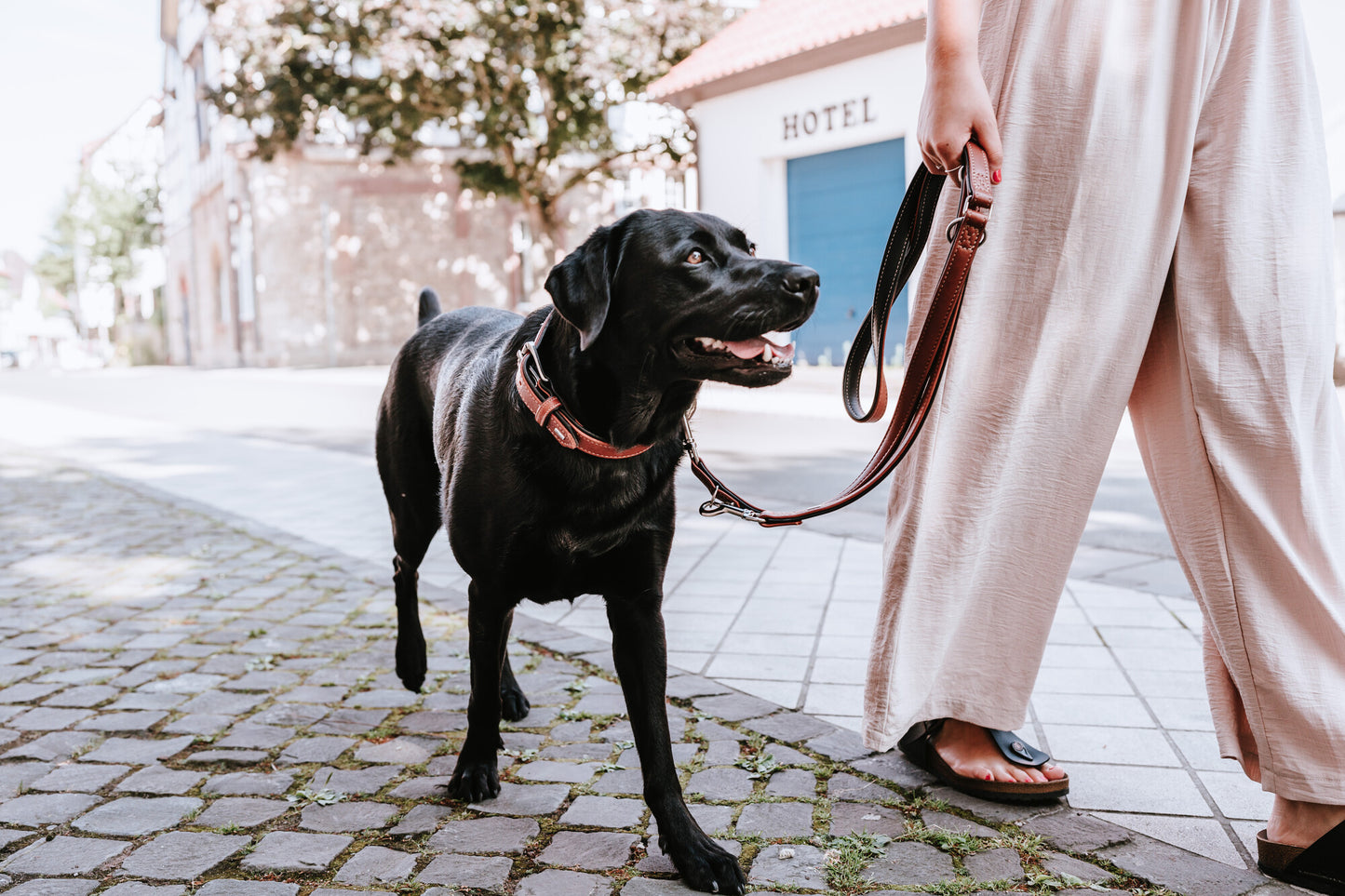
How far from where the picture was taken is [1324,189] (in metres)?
2.20

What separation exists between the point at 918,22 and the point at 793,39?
9.26 ft

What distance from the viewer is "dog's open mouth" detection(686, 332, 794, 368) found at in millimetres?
2320

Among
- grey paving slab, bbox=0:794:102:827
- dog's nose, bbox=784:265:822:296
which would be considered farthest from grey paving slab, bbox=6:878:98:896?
dog's nose, bbox=784:265:822:296

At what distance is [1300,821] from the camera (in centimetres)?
216

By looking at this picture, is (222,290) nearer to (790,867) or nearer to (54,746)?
(54,746)

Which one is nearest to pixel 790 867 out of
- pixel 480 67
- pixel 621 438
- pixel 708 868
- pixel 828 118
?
pixel 708 868

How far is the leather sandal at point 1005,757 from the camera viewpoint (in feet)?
8.28

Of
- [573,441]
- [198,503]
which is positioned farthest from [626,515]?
[198,503]

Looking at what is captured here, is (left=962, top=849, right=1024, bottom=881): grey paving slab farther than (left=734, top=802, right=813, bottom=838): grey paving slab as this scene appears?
No

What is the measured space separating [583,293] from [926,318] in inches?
28.3

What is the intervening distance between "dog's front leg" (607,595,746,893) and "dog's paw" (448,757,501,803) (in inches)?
16.9

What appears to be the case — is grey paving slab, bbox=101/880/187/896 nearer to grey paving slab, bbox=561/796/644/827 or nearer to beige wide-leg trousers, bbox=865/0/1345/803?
grey paving slab, bbox=561/796/644/827

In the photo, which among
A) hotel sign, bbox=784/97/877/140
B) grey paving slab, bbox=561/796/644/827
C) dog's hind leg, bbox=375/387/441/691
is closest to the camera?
grey paving slab, bbox=561/796/644/827

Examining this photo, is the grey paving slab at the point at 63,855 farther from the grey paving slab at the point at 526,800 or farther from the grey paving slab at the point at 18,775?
the grey paving slab at the point at 526,800
